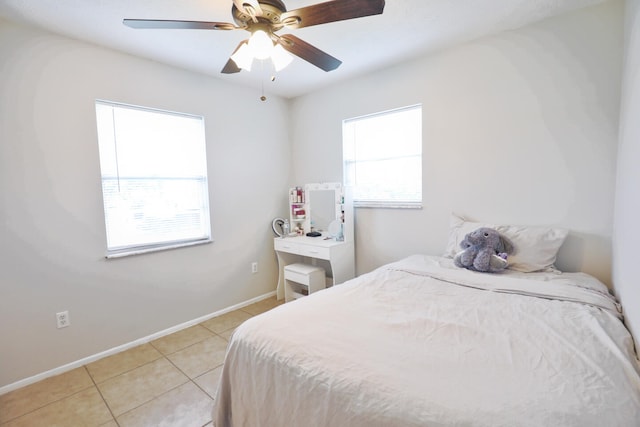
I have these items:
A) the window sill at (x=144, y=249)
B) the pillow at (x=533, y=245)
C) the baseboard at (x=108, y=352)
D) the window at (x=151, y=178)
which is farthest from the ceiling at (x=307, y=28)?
the baseboard at (x=108, y=352)

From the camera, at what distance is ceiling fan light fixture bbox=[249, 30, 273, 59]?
4.75 feet

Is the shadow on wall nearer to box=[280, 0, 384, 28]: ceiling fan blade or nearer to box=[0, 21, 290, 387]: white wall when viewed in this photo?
box=[280, 0, 384, 28]: ceiling fan blade

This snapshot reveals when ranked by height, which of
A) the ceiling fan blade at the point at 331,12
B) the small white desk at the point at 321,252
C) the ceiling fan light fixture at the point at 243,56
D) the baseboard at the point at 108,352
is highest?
the ceiling fan blade at the point at 331,12

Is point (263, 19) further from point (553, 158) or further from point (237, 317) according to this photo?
point (237, 317)

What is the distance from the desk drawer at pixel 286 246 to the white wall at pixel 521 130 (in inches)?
35.4

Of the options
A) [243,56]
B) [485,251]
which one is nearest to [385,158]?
[485,251]

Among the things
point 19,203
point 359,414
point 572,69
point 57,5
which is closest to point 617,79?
point 572,69

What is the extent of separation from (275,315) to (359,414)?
0.67 m

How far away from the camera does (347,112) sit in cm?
320

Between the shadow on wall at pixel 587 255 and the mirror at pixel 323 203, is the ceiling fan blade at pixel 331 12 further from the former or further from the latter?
the shadow on wall at pixel 587 255

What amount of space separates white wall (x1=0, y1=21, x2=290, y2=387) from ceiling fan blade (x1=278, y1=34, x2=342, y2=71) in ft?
5.18

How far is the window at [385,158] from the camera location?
9.23 ft

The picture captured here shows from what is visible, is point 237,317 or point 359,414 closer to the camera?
Answer: point 359,414

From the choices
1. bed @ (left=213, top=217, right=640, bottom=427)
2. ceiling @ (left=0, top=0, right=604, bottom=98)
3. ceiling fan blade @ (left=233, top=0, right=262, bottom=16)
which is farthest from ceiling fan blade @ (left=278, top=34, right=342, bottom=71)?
bed @ (left=213, top=217, right=640, bottom=427)
